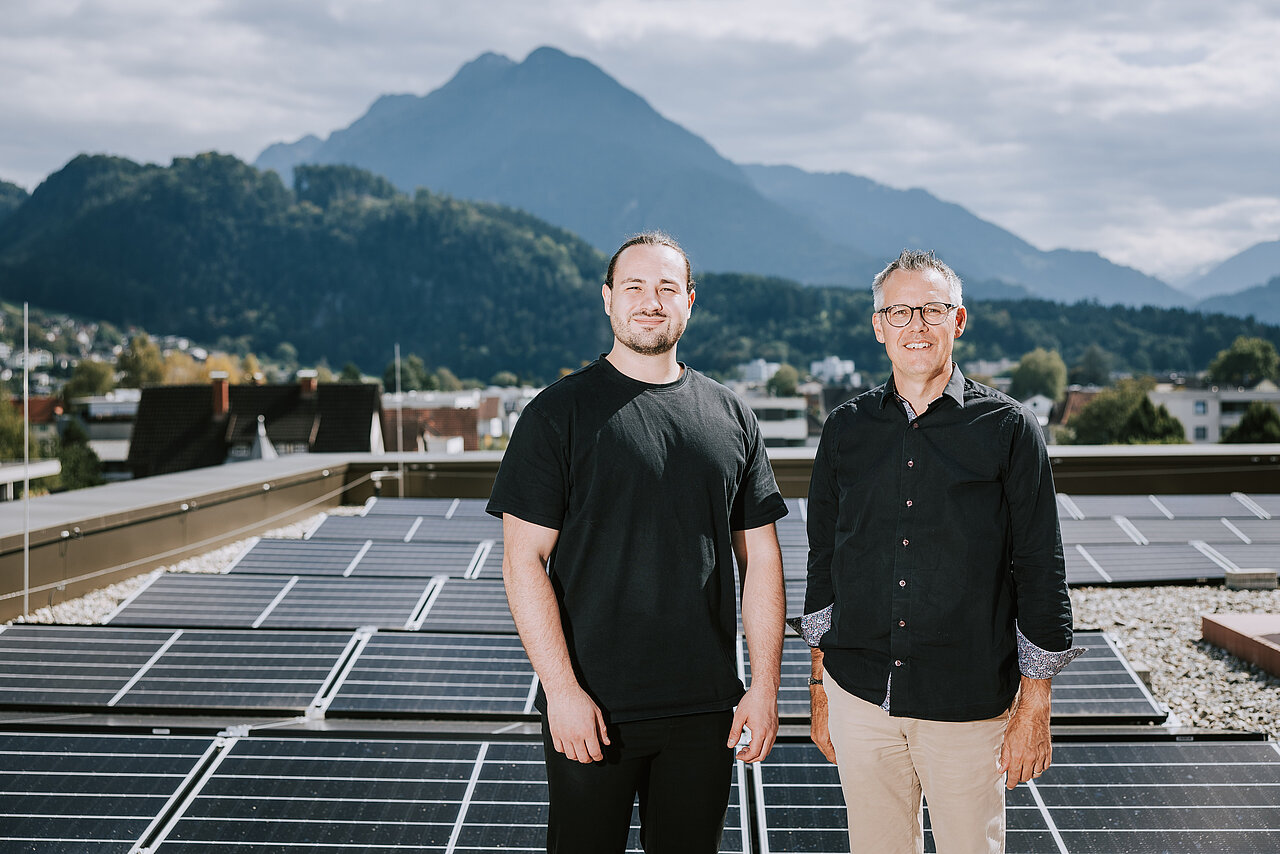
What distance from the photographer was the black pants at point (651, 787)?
7.38 ft

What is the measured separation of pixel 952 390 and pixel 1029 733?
0.86 m

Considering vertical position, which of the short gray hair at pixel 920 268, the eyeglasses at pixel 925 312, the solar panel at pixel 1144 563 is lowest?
the solar panel at pixel 1144 563

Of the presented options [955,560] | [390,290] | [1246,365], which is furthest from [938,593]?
[390,290]

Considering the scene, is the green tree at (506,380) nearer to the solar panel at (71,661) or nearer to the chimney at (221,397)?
the chimney at (221,397)

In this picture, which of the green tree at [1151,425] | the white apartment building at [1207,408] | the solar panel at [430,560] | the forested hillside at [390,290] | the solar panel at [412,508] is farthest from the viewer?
the forested hillside at [390,290]

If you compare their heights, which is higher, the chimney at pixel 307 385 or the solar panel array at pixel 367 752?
the solar panel array at pixel 367 752

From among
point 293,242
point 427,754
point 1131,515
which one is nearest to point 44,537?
point 427,754

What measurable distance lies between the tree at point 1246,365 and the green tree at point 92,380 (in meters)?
94.1

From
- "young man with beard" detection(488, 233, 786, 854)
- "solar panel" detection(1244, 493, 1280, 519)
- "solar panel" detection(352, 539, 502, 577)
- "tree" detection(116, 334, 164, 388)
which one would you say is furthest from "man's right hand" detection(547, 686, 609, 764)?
"tree" detection(116, 334, 164, 388)

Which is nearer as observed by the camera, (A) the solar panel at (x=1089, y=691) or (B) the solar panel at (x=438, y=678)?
(A) the solar panel at (x=1089, y=691)

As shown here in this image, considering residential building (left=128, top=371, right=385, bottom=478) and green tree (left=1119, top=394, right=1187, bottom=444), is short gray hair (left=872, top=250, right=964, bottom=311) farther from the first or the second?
green tree (left=1119, top=394, right=1187, bottom=444)

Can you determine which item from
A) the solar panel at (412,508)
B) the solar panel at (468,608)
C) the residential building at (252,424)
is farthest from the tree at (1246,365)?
the solar panel at (468,608)

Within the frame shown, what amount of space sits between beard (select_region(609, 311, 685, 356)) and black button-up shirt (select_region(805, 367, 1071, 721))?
0.60 meters

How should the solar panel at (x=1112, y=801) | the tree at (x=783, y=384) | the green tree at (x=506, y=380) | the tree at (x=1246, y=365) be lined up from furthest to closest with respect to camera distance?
the green tree at (x=506, y=380)
the tree at (x=1246, y=365)
the tree at (x=783, y=384)
the solar panel at (x=1112, y=801)
